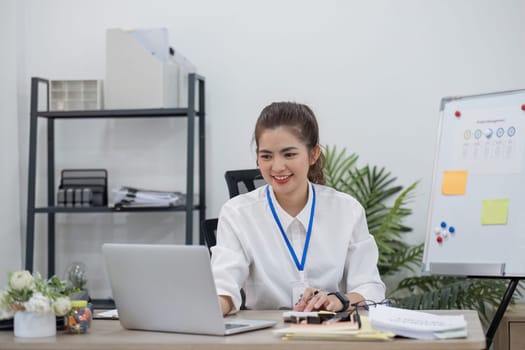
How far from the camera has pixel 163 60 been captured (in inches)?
168

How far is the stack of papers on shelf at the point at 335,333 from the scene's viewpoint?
5.97 feet

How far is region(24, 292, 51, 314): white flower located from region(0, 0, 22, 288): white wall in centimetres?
274

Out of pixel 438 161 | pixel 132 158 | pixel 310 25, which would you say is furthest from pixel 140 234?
pixel 438 161

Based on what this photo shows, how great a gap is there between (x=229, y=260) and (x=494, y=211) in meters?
1.20

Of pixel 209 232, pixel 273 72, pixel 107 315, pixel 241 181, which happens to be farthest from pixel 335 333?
pixel 273 72

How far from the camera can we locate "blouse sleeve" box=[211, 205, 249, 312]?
2396 mm

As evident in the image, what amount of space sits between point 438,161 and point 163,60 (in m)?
1.62

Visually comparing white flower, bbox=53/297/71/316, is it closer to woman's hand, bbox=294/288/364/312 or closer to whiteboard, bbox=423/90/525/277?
woman's hand, bbox=294/288/364/312

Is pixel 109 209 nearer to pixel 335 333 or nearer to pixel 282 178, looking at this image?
pixel 282 178

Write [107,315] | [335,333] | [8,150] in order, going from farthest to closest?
[8,150] → [107,315] → [335,333]

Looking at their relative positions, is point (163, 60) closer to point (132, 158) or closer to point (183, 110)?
point (183, 110)

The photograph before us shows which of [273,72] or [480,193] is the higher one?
[273,72]

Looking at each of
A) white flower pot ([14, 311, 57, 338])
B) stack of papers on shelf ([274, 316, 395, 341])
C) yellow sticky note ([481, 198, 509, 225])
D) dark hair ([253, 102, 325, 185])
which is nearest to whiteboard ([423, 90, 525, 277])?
yellow sticky note ([481, 198, 509, 225])

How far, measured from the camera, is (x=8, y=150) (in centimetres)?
461
